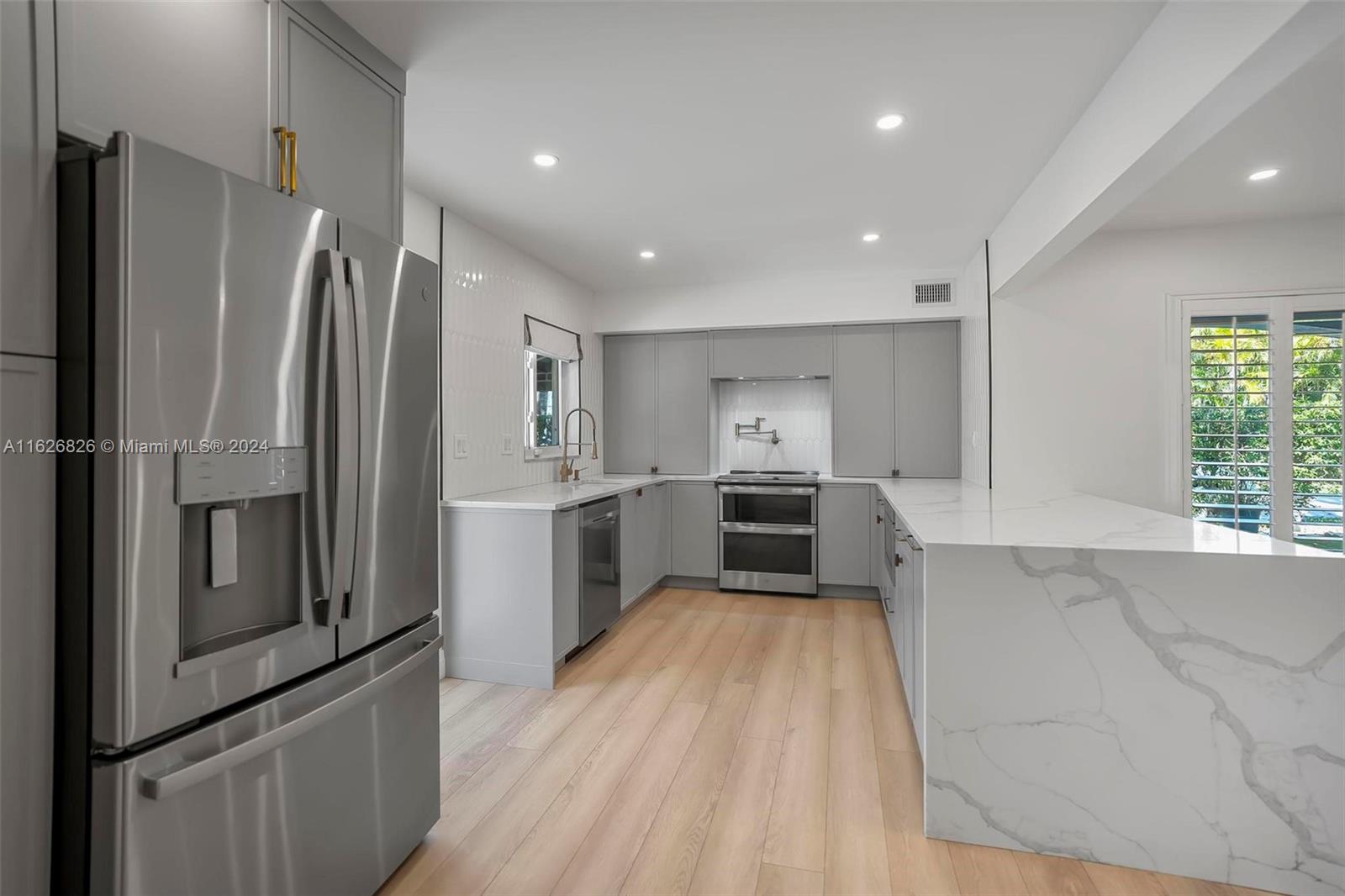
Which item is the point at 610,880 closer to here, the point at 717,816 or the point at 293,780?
Result: the point at 717,816

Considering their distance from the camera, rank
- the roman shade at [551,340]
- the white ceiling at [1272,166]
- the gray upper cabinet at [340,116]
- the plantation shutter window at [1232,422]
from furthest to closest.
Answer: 1. the roman shade at [551,340]
2. the plantation shutter window at [1232,422]
3. the white ceiling at [1272,166]
4. the gray upper cabinet at [340,116]

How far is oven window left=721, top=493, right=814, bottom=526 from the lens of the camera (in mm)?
4746

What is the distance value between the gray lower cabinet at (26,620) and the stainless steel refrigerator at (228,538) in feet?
0.08

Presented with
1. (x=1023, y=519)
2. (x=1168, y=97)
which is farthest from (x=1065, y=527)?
(x=1168, y=97)

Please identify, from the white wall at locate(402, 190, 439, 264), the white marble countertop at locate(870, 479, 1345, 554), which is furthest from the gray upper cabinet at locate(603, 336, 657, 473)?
the white marble countertop at locate(870, 479, 1345, 554)

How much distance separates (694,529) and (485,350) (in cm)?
223

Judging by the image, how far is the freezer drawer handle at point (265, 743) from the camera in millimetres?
1102

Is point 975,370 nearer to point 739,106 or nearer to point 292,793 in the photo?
point 739,106

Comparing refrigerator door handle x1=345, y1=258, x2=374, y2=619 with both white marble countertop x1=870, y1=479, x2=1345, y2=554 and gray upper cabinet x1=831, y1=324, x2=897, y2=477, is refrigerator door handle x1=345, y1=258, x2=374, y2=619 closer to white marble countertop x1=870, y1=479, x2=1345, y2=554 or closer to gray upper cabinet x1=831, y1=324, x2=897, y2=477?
white marble countertop x1=870, y1=479, x2=1345, y2=554

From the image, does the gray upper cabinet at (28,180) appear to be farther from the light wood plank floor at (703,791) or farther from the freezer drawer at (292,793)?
the light wood plank floor at (703,791)

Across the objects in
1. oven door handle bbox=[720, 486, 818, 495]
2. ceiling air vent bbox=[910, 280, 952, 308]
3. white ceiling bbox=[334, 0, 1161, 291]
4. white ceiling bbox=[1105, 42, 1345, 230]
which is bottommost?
oven door handle bbox=[720, 486, 818, 495]

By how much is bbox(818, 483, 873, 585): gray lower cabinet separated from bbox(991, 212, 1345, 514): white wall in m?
1.14

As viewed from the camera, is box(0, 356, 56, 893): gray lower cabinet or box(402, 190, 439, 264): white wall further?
box(402, 190, 439, 264): white wall

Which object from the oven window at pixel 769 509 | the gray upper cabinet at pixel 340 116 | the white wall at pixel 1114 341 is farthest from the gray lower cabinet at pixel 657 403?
the gray upper cabinet at pixel 340 116
